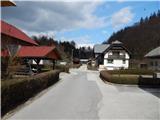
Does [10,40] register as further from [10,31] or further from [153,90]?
[153,90]

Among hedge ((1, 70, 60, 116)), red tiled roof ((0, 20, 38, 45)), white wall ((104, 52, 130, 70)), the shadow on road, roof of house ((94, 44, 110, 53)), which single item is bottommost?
the shadow on road

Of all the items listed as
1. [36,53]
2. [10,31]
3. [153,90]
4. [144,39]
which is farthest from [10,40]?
[144,39]

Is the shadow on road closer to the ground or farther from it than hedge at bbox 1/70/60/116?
closer to the ground

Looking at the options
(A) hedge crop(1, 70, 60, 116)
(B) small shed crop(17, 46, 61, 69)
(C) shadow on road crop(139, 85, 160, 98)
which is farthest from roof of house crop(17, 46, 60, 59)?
(A) hedge crop(1, 70, 60, 116)

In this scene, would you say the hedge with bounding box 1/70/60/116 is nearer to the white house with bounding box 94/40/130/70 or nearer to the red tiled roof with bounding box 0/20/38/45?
the red tiled roof with bounding box 0/20/38/45

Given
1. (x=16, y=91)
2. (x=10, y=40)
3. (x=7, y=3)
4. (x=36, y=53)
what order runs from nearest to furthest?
1. (x=7, y=3)
2. (x=16, y=91)
3. (x=10, y=40)
4. (x=36, y=53)

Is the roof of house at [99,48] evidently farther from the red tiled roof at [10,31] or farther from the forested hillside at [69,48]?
the red tiled roof at [10,31]

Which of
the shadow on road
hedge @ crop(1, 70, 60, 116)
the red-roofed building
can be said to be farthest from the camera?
the red-roofed building

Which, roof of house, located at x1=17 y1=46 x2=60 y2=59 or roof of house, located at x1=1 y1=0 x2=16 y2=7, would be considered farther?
roof of house, located at x1=17 y1=46 x2=60 y2=59

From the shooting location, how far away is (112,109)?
1295 centimetres

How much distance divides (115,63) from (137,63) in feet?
18.1

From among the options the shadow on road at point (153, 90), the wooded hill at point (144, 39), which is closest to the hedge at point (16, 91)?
the shadow on road at point (153, 90)

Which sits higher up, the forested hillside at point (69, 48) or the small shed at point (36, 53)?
the forested hillside at point (69, 48)

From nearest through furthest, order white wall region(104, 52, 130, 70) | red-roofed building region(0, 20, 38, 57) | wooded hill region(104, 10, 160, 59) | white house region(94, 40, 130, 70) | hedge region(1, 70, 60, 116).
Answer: hedge region(1, 70, 60, 116), red-roofed building region(0, 20, 38, 57), white house region(94, 40, 130, 70), white wall region(104, 52, 130, 70), wooded hill region(104, 10, 160, 59)
